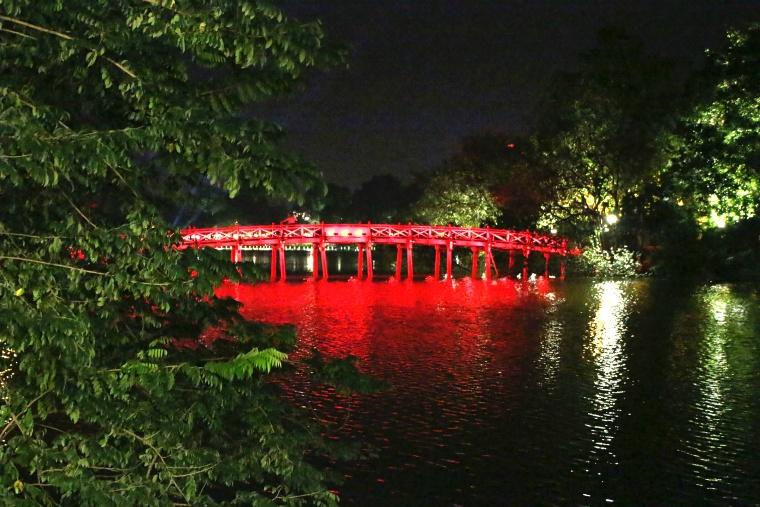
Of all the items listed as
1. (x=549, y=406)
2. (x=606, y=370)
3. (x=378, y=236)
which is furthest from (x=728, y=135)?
(x=549, y=406)

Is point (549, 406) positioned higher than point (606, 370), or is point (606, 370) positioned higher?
point (606, 370)

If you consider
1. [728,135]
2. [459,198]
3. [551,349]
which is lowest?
[551,349]

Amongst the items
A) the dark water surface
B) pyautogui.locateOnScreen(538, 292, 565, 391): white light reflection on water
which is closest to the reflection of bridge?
pyautogui.locateOnScreen(538, 292, 565, 391): white light reflection on water

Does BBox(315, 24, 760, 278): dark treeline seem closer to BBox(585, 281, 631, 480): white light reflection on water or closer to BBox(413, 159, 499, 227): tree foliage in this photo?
BBox(413, 159, 499, 227): tree foliage

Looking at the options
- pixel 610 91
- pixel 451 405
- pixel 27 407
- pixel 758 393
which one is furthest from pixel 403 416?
pixel 610 91

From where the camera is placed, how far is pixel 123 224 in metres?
6.12

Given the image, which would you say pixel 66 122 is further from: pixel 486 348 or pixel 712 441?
Result: pixel 486 348

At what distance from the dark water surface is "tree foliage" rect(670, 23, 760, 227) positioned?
1665 cm

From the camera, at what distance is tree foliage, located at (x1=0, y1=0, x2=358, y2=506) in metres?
5.49

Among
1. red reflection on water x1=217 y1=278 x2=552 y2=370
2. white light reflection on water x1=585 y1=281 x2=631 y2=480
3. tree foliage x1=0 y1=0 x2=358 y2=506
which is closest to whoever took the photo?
tree foliage x1=0 y1=0 x2=358 y2=506

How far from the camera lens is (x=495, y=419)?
12.8 metres

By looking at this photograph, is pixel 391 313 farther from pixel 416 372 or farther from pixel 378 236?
pixel 378 236

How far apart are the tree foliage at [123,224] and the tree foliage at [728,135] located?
1643 inches

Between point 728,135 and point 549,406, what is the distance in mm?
34786
